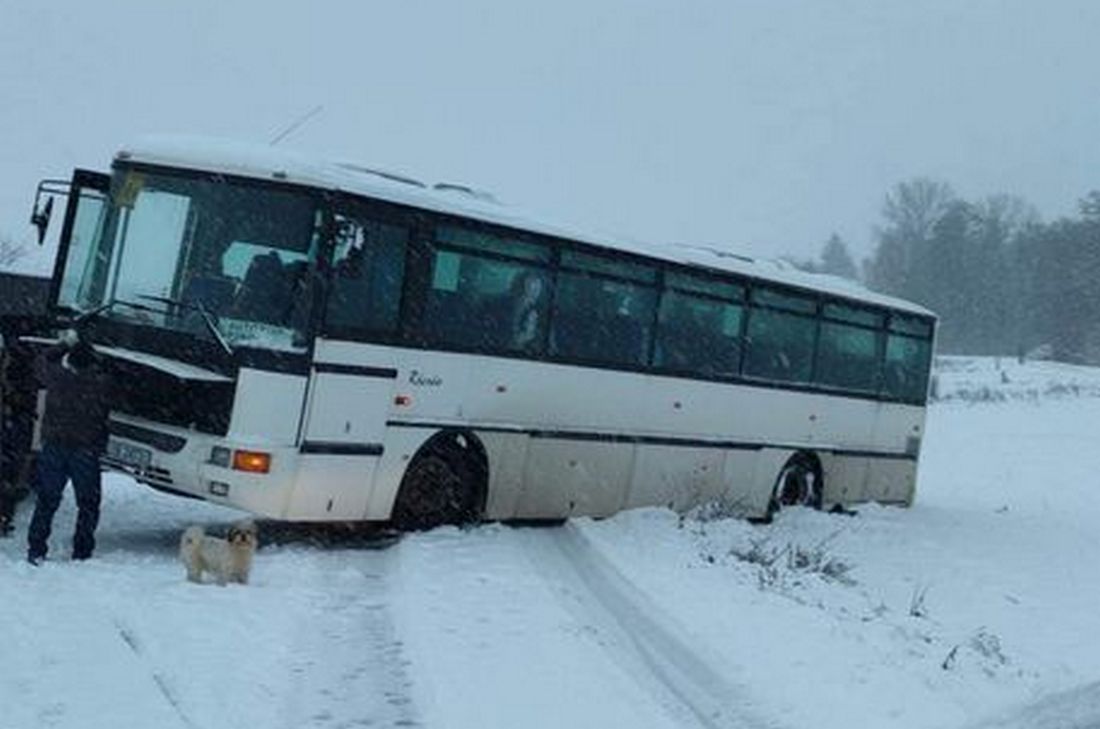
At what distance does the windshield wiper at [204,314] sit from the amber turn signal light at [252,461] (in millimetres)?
809

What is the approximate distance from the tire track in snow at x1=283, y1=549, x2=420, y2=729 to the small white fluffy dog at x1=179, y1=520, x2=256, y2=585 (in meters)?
0.62

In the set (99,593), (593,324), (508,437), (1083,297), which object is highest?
(1083,297)

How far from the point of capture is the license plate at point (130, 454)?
11.5 m

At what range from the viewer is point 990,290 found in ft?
400

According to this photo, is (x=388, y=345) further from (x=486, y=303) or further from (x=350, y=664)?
(x=350, y=664)

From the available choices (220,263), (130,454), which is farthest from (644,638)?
(220,263)

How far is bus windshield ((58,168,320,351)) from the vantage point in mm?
11547

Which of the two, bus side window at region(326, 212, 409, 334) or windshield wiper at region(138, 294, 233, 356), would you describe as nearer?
windshield wiper at region(138, 294, 233, 356)

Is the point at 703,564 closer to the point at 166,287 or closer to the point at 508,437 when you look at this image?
the point at 508,437

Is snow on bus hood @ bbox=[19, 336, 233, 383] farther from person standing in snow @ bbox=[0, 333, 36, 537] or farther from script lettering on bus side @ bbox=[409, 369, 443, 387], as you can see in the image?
script lettering on bus side @ bbox=[409, 369, 443, 387]

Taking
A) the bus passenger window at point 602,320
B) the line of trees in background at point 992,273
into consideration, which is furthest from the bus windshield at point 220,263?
the line of trees in background at point 992,273

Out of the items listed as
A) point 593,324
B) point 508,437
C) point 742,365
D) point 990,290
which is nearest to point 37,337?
point 508,437

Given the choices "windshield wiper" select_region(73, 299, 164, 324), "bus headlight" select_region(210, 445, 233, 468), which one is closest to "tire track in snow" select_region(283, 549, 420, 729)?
"bus headlight" select_region(210, 445, 233, 468)

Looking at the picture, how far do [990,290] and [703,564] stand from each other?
378 feet
